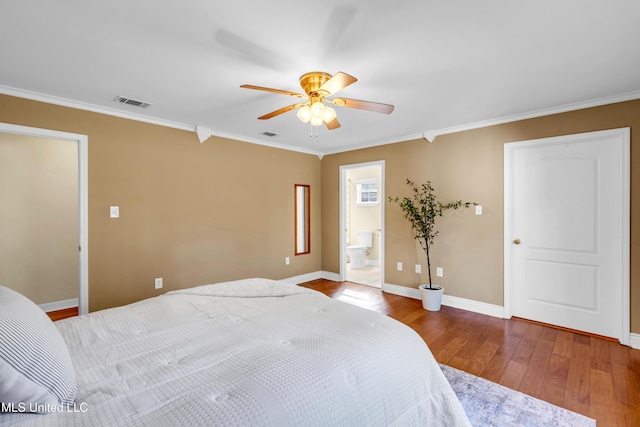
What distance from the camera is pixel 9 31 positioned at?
179 cm

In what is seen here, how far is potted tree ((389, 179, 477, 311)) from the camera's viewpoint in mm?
3783

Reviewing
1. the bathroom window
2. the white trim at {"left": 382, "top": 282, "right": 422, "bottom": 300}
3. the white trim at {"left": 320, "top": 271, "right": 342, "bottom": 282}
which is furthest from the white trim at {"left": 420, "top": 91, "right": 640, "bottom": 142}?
the white trim at {"left": 320, "top": 271, "right": 342, "bottom": 282}

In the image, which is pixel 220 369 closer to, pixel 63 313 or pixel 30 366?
pixel 30 366

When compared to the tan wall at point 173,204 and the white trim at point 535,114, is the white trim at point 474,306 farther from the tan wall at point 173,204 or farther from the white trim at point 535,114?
the tan wall at point 173,204

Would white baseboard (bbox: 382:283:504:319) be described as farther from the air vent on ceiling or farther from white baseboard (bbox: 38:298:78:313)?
white baseboard (bbox: 38:298:78:313)


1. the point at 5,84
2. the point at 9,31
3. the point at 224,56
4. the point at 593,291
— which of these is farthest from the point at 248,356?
the point at 593,291

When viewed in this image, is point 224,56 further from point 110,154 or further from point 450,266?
point 450,266

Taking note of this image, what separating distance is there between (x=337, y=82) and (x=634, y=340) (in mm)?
3638

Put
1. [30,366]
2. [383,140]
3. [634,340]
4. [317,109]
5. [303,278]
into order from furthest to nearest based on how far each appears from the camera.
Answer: [303,278]
[383,140]
[634,340]
[317,109]
[30,366]

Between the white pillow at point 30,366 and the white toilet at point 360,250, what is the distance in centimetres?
537

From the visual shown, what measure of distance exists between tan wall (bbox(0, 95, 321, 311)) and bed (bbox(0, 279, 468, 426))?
1754 mm

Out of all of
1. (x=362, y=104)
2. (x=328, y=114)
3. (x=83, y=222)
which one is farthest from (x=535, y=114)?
(x=83, y=222)

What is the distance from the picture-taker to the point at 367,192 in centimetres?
683

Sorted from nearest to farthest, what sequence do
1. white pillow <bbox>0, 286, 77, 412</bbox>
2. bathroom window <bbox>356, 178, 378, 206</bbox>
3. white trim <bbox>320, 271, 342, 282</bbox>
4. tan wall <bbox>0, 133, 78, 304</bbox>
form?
white pillow <bbox>0, 286, 77, 412</bbox> → tan wall <bbox>0, 133, 78, 304</bbox> → white trim <bbox>320, 271, 342, 282</bbox> → bathroom window <bbox>356, 178, 378, 206</bbox>
